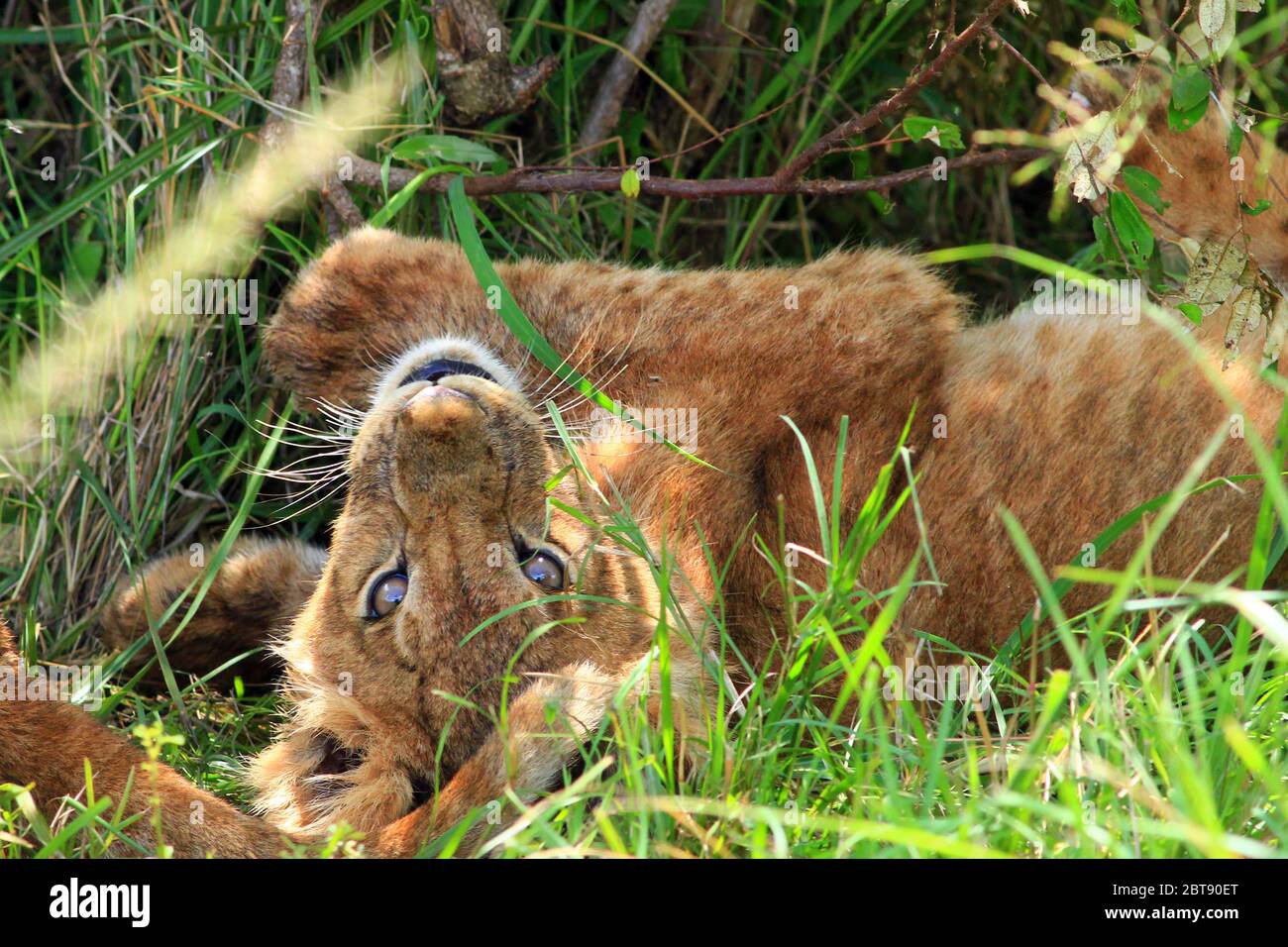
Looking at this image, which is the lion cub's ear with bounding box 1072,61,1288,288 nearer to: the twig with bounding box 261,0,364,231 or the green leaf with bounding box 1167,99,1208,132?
the green leaf with bounding box 1167,99,1208,132

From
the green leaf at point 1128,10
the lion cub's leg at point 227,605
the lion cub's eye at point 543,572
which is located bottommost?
the lion cub's leg at point 227,605

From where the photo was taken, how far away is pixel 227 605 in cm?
399

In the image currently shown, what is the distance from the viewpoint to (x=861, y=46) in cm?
432

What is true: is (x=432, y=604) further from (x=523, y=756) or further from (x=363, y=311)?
(x=363, y=311)

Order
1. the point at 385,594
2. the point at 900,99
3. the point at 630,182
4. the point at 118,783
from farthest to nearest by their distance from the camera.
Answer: the point at 630,182, the point at 900,99, the point at 385,594, the point at 118,783

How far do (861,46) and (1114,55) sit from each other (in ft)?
4.63

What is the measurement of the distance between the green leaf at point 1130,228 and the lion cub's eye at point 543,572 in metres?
1.55

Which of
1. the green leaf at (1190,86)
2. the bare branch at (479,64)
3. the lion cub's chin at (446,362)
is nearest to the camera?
the green leaf at (1190,86)

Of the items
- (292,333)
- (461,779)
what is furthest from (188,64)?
(461,779)

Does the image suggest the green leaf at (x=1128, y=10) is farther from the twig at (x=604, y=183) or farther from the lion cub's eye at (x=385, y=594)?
the lion cub's eye at (x=385, y=594)

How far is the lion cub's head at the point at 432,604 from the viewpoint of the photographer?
292 centimetres

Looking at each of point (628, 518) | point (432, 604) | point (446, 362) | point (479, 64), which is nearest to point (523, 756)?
point (432, 604)

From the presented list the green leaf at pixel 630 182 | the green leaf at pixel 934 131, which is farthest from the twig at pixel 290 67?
the green leaf at pixel 934 131

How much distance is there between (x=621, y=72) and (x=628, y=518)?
6.42 feet
